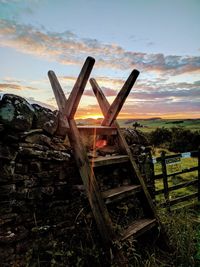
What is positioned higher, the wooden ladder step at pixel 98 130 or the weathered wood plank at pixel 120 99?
the weathered wood plank at pixel 120 99

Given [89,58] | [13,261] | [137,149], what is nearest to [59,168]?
[13,261]

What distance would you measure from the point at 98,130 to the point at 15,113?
113 centimetres

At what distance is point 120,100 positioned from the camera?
3.30 m

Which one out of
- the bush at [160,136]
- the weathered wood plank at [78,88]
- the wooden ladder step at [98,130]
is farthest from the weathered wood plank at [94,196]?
the bush at [160,136]

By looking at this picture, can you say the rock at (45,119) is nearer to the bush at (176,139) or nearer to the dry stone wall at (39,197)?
the dry stone wall at (39,197)

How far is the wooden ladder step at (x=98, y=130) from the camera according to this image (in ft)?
9.81

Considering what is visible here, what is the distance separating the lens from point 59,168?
279cm

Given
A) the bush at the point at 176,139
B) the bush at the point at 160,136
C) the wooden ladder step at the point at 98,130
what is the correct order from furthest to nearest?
1. the bush at the point at 160,136
2. the bush at the point at 176,139
3. the wooden ladder step at the point at 98,130

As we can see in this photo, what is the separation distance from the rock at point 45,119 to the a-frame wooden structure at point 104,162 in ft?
0.34

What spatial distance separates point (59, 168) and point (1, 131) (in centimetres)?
79

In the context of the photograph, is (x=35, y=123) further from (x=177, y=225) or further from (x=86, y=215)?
(x=177, y=225)

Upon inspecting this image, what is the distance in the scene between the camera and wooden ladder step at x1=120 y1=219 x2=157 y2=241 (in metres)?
2.72

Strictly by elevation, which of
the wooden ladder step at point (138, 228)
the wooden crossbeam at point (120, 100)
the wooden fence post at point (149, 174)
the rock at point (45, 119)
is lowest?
the wooden ladder step at point (138, 228)

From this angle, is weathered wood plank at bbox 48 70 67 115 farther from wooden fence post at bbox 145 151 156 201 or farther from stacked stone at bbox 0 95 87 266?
wooden fence post at bbox 145 151 156 201
